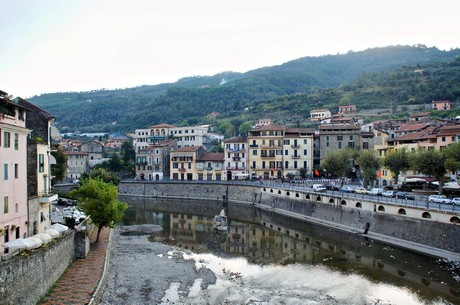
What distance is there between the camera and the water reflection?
109ft

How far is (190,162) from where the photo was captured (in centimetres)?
9719

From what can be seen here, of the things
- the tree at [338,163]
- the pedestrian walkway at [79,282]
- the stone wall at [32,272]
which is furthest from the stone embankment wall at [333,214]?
the stone wall at [32,272]

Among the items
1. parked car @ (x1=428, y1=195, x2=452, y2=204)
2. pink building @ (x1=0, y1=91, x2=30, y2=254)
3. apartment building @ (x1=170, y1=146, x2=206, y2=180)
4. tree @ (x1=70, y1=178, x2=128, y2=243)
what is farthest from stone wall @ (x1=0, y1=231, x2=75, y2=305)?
apartment building @ (x1=170, y1=146, x2=206, y2=180)

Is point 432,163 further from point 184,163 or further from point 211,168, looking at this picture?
Result: point 184,163

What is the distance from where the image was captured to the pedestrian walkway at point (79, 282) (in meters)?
25.5

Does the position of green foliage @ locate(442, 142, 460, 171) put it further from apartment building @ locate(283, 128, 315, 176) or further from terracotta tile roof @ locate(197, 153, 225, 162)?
terracotta tile roof @ locate(197, 153, 225, 162)

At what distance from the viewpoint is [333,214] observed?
5509 centimetres

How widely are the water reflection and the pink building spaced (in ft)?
61.1

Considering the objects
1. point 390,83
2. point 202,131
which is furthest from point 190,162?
point 390,83

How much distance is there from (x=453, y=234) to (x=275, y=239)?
62.2 ft

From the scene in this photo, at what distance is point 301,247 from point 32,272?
28614mm

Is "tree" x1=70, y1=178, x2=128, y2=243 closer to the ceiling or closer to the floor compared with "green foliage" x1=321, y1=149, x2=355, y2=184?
closer to the floor

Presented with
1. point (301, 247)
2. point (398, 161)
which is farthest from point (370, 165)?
point (301, 247)

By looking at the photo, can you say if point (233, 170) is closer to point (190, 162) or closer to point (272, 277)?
point (190, 162)
